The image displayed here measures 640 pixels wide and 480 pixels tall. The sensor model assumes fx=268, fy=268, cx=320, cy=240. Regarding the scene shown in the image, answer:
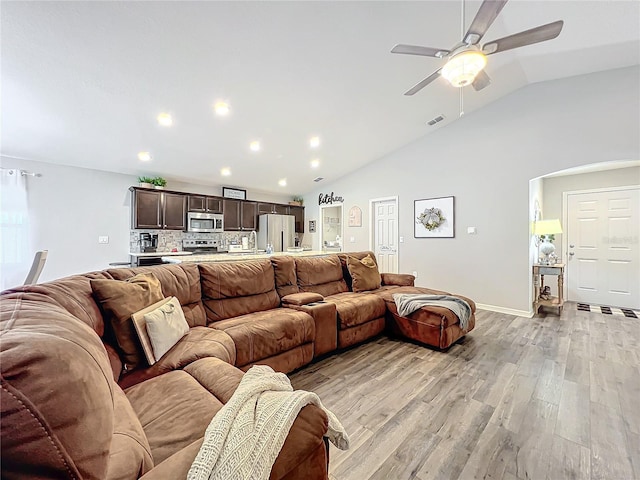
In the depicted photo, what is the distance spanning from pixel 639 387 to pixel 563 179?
4.30 metres

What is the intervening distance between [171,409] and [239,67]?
3.11 metres

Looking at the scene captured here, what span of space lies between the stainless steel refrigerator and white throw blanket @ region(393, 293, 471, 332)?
408 centimetres

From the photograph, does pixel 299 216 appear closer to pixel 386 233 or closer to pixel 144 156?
pixel 386 233

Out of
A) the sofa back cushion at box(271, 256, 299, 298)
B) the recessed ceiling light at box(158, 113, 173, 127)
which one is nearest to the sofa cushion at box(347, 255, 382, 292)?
the sofa back cushion at box(271, 256, 299, 298)

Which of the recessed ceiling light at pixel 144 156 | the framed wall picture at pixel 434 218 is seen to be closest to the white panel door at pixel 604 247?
the framed wall picture at pixel 434 218

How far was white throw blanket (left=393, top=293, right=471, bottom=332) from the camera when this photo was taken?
2.91 m

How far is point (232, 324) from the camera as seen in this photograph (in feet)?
7.43

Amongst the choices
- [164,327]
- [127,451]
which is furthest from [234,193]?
[127,451]

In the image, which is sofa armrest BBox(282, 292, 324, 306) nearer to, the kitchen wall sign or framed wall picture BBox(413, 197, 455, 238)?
framed wall picture BBox(413, 197, 455, 238)

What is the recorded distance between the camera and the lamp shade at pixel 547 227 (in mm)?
4120

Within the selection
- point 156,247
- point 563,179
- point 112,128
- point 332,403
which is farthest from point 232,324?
point 563,179

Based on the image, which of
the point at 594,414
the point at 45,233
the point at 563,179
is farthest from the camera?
the point at 563,179

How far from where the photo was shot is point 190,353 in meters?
1.70

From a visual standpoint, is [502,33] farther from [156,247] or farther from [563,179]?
[156,247]
